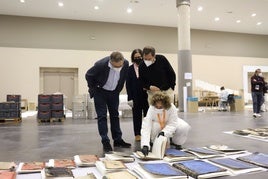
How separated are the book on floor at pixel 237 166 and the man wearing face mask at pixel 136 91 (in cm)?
139

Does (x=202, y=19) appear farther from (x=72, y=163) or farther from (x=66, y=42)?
(x=72, y=163)

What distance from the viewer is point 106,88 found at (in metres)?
3.19

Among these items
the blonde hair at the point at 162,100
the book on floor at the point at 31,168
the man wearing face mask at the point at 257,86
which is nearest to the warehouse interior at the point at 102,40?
the man wearing face mask at the point at 257,86

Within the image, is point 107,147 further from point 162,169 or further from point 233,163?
point 233,163

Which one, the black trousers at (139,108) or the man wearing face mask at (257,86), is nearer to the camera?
the black trousers at (139,108)

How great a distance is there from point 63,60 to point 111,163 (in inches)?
497

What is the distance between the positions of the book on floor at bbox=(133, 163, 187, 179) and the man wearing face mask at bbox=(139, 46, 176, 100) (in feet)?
4.28

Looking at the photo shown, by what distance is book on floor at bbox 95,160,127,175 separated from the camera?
2.08 meters

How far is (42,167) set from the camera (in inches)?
88.8

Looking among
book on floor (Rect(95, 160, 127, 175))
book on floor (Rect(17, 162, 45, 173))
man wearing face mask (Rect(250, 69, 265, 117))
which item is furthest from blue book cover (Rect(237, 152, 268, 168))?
man wearing face mask (Rect(250, 69, 265, 117))

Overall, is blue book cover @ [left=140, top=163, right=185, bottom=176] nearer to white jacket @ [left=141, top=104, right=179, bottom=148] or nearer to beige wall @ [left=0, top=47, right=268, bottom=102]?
white jacket @ [left=141, top=104, right=179, bottom=148]

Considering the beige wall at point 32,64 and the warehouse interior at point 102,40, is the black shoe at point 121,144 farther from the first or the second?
the beige wall at point 32,64

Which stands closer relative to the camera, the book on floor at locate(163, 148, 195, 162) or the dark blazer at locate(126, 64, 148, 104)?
the book on floor at locate(163, 148, 195, 162)

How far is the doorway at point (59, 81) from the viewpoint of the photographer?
46.9 ft
